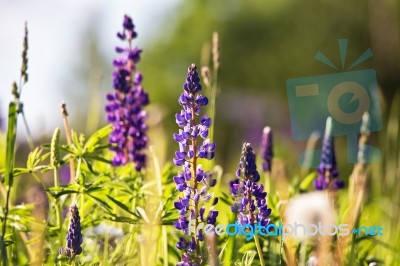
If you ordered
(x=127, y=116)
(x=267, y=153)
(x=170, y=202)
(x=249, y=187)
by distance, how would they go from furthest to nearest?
(x=267, y=153)
(x=127, y=116)
(x=170, y=202)
(x=249, y=187)

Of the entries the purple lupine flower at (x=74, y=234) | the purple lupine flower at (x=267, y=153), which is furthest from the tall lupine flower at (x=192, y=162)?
the purple lupine flower at (x=267, y=153)

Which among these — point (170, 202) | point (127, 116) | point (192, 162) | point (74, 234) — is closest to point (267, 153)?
point (127, 116)

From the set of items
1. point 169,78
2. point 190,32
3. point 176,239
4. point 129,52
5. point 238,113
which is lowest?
point 176,239

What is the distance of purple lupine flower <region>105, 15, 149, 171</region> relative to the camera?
114 inches

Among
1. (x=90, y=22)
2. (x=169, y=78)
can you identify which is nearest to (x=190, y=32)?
(x=169, y=78)

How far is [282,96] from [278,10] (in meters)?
4.23

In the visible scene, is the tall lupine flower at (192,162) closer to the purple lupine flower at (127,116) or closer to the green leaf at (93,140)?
the green leaf at (93,140)

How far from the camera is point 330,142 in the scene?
8.93 feet

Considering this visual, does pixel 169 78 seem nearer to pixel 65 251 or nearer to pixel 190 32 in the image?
pixel 190 32

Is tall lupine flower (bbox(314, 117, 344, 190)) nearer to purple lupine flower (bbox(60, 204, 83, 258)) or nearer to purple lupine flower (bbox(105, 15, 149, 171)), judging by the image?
purple lupine flower (bbox(105, 15, 149, 171))

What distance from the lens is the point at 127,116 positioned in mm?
2938

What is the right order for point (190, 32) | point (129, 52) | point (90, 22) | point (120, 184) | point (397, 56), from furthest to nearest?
point (90, 22) → point (190, 32) → point (397, 56) → point (129, 52) → point (120, 184)

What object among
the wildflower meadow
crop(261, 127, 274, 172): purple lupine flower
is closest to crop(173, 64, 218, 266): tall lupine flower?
the wildflower meadow

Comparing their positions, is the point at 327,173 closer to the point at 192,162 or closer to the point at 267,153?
the point at 267,153
